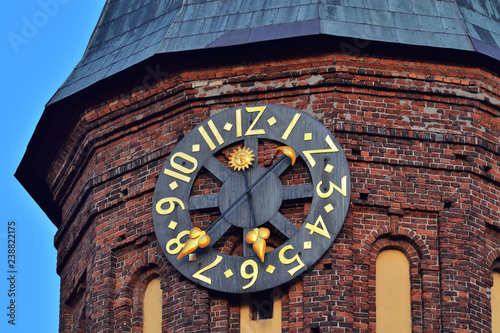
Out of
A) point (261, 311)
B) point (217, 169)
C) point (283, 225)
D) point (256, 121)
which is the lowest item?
point (261, 311)

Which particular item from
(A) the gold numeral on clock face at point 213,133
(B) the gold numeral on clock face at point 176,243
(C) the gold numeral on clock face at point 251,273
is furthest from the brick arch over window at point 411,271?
(A) the gold numeral on clock face at point 213,133

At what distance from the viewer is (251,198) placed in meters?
25.7

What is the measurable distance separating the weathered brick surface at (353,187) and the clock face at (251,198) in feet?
0.57

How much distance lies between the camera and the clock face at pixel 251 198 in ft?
83.0

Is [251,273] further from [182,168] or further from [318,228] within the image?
[182,168]

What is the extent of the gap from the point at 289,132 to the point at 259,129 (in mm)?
427

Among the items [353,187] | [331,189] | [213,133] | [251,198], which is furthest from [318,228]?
[213,133]

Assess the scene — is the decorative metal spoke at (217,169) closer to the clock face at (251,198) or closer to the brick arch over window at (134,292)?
the clock face at (251,198)

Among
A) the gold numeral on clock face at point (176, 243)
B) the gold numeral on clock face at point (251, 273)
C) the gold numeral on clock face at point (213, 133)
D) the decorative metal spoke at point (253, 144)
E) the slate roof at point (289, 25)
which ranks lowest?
the gold numeral on clock face at point (251, 273)

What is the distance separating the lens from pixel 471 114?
87.5ft

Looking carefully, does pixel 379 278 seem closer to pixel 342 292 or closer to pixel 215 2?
pixel 342 292

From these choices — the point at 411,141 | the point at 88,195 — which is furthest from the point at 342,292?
the point at 88,195

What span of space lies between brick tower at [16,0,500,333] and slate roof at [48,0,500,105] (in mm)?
26

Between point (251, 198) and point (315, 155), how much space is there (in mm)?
1009
